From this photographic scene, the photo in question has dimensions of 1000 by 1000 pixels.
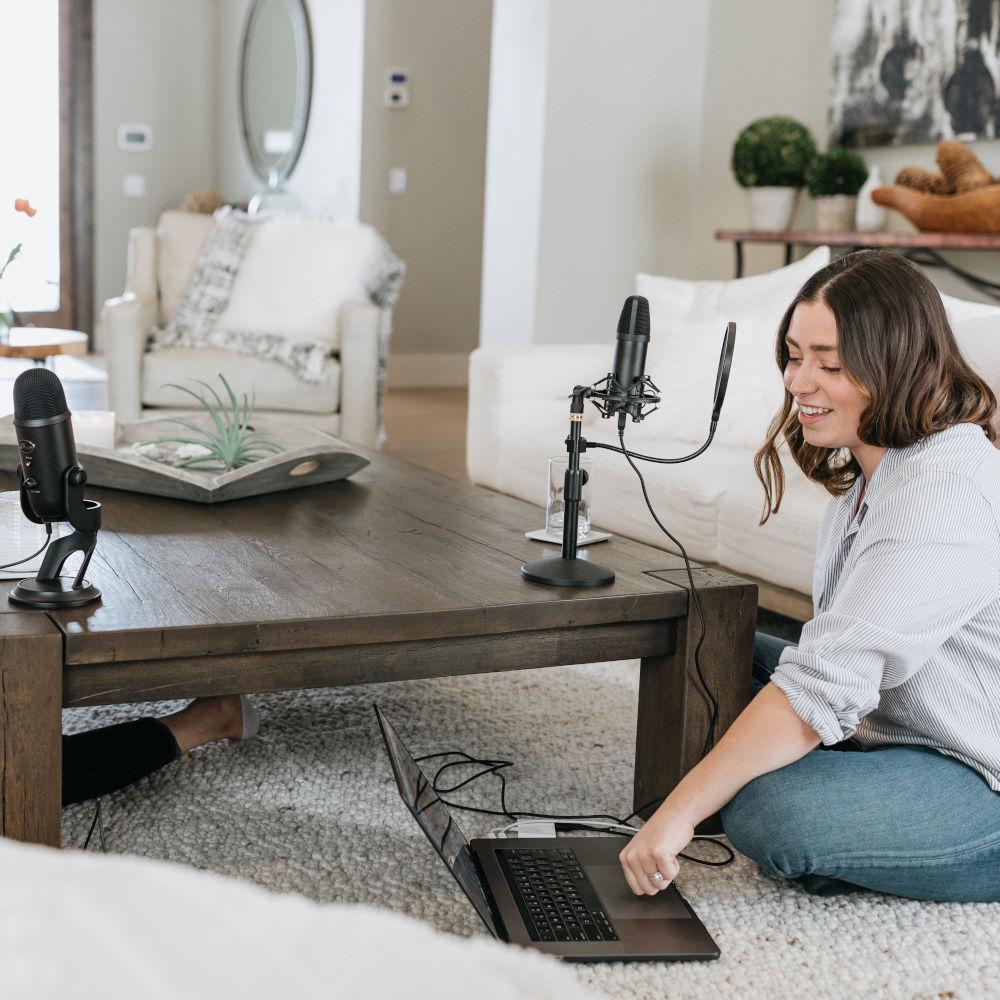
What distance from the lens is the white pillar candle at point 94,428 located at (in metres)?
2.44

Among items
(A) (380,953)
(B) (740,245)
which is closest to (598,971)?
(A) (380,953)

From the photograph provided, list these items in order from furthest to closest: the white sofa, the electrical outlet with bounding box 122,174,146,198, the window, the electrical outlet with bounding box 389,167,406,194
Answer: the electrical outlet with bounding box 122,174,146,198 → the window → the electrical outlet with bounding box 389,167,406,194 → the white sofa

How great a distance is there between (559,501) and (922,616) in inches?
25.6

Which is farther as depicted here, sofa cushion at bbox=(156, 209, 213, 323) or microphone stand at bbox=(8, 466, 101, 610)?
sofa cushion at bbox=(156, 209, 213, 323)

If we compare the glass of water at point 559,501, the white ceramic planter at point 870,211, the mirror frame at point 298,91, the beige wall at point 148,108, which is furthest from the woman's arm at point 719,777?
the beige wall at point 148,108

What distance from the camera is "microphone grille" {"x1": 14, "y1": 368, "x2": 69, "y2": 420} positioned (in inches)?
56.6

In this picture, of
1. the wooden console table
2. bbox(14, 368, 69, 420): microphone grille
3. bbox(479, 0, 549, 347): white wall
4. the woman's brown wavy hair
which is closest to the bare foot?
bbox(14, 368, 69, 420): microphone grille

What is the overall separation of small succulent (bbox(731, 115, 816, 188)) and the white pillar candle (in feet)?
8.92

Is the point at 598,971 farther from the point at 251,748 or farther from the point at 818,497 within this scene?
the point at 818,497

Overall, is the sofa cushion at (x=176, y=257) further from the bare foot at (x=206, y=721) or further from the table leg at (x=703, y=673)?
the table leg at (x=703, y=673)

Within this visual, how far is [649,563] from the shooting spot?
194 centimetres

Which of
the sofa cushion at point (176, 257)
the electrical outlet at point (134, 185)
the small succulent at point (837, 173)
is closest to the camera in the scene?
the small succulent at point (837, 173)

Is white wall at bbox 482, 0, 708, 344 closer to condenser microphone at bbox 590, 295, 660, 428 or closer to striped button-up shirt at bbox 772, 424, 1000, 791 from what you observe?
condenser microphone at bbox 590, 295, 660, 428

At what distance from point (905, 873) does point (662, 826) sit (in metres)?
0.35
